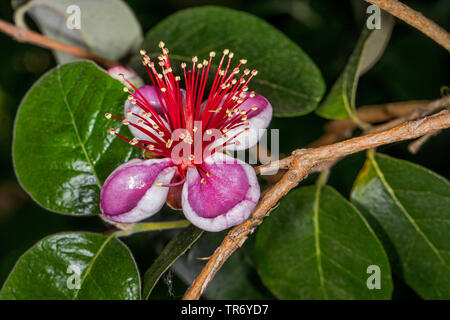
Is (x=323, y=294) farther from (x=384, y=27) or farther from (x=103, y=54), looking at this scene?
(x=103, y=54)

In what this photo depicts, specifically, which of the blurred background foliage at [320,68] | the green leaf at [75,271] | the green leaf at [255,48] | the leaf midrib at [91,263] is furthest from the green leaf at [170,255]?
the green leaf at [255,48]

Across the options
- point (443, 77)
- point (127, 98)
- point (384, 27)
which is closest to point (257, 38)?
point (384, 27)

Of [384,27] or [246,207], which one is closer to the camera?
[246,207]

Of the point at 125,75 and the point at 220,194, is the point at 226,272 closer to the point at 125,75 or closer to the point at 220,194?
the point at 220,194

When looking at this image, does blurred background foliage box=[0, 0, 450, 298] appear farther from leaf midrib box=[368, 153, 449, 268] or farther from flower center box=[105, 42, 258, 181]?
flower center box=[105, 42, 258, 181]

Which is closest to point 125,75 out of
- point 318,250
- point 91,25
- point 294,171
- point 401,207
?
point 91,25

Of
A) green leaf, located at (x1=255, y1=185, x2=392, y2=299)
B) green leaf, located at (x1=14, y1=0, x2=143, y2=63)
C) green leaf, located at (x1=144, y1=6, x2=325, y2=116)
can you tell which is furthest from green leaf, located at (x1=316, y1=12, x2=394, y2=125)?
green leaf, located at (x1=14, y1=0, x2=143, y2=63)
